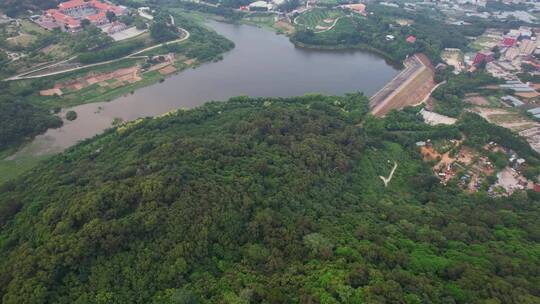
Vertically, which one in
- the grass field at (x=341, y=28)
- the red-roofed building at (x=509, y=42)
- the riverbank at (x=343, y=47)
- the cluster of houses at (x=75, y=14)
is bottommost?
the riverbank at (x=343, y=47)

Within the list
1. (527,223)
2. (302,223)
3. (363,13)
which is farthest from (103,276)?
(363,13)

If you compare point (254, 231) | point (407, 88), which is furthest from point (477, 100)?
point (254, 231)

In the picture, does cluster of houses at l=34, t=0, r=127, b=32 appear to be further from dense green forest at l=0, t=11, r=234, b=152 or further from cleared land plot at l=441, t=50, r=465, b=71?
cleared land plot at l=441, t=50, r=465, b=71

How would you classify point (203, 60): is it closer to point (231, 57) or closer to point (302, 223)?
point (231, 57)

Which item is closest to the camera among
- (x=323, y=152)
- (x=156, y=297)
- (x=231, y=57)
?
(x=156, y=297)

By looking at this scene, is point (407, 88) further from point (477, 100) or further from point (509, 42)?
point (509, 42)

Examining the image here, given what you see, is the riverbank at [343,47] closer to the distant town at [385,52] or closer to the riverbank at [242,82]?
the distant town at [385,52]

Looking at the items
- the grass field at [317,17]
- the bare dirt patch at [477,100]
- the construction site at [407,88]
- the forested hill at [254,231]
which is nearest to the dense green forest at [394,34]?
the construction site at [407,88]
